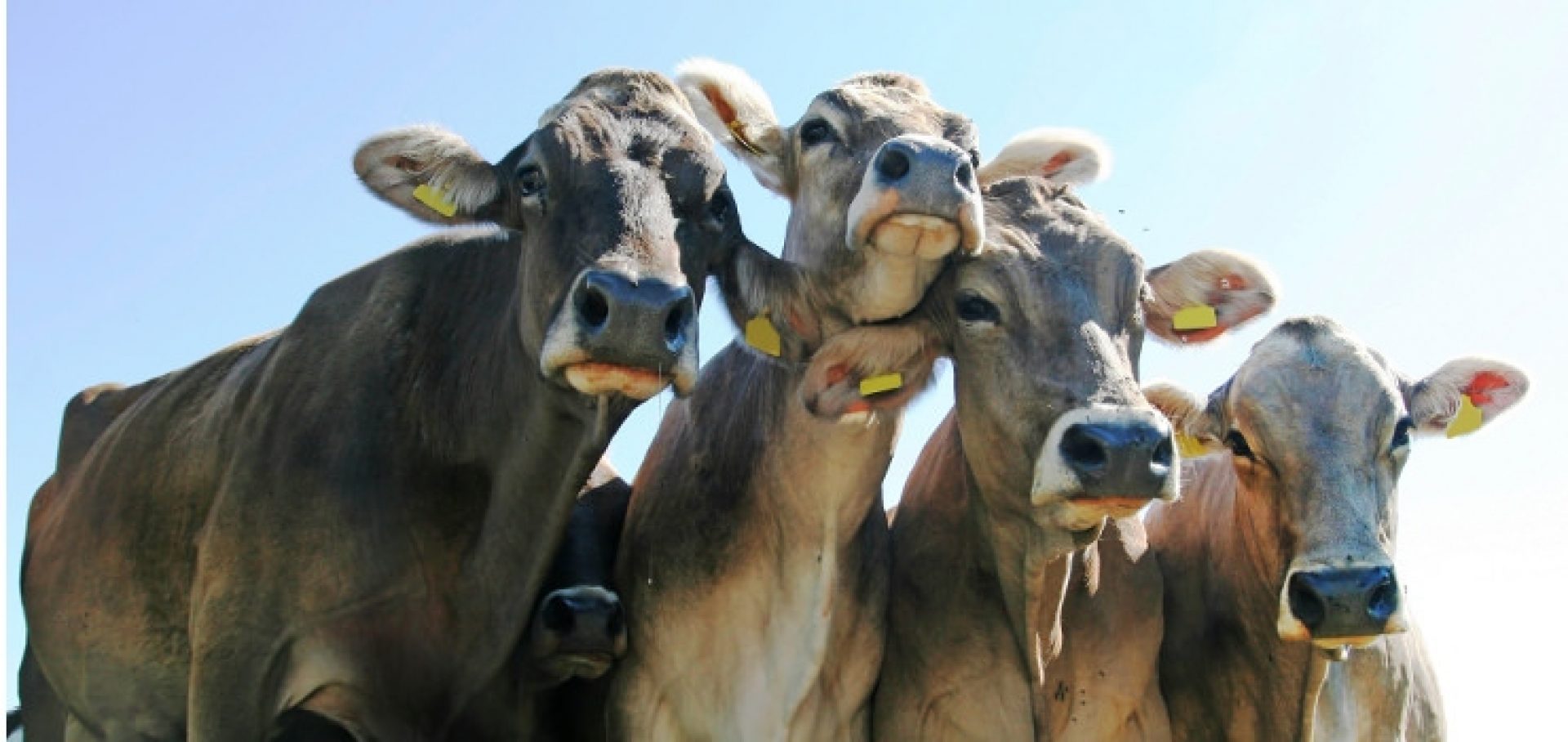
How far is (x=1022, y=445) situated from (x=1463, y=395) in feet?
11.0

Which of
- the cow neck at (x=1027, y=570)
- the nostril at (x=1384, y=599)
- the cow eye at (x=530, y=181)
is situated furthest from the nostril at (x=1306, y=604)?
the cow eye at (x=530, y=181)

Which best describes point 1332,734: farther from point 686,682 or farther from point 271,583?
point 271,583

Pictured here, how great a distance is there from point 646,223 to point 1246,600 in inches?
153

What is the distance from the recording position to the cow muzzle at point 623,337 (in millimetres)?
6641

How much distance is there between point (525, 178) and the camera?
7.57 meters

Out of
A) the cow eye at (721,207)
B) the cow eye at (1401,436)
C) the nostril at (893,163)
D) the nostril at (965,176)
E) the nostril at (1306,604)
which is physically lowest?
the nostril at (1306,604)

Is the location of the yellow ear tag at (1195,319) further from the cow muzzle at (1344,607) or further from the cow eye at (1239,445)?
the cow muzzle at (1344,607)

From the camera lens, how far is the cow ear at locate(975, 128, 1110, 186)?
899 centimetres

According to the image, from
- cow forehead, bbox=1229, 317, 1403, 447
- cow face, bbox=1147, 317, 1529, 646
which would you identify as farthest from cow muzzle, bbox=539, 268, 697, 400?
cow forehead, bbox=1229, 317, 1403, 447

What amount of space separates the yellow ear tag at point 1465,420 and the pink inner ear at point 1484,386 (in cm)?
5

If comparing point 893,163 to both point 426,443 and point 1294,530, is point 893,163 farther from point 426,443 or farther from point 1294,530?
point 1294,530

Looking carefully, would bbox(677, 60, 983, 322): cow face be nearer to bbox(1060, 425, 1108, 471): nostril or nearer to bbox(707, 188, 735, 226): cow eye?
bbox(707, 188, 735, 226): cow eye

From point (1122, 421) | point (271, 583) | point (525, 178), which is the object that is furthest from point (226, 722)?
point (1122, 421)

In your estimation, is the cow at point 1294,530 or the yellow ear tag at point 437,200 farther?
the cow at point 1294,530
